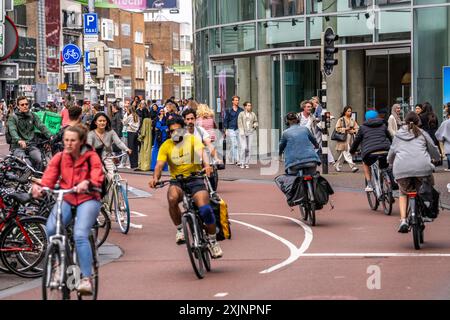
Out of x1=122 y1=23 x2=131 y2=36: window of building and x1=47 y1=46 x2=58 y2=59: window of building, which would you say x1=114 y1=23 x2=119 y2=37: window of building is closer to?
x1=122 y1=23 x2=131 y2=36: window of building

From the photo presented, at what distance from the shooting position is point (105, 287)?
35.1 feet

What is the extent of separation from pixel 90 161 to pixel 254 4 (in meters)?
25.5

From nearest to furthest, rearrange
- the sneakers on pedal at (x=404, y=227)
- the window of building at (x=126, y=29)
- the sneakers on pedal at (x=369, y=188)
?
the sneakers on pedal at (x=404, y=227)
the sneakers on pedal at (x=369, y=188)
the window of building at (x=126, y=29)

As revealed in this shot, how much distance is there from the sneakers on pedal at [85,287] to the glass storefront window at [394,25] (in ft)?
76.2

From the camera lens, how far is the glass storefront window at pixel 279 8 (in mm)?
33156

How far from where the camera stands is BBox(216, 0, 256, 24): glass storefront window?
34625 millimetres

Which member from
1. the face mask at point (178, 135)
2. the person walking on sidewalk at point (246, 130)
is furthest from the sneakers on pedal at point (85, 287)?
the person walking on sidewalk at point (246, 130)

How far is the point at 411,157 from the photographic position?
1382cm

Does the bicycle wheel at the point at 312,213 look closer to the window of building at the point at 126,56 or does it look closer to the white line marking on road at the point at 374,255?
the white line marking on road at the point at 374,255

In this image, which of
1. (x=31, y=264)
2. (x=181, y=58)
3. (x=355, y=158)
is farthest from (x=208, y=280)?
(x=181, y=58)

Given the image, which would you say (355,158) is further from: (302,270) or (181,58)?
(181,58)

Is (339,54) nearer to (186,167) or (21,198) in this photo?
(186,167)

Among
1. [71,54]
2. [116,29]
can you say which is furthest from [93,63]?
[116,29]

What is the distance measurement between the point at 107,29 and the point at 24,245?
312 ft
